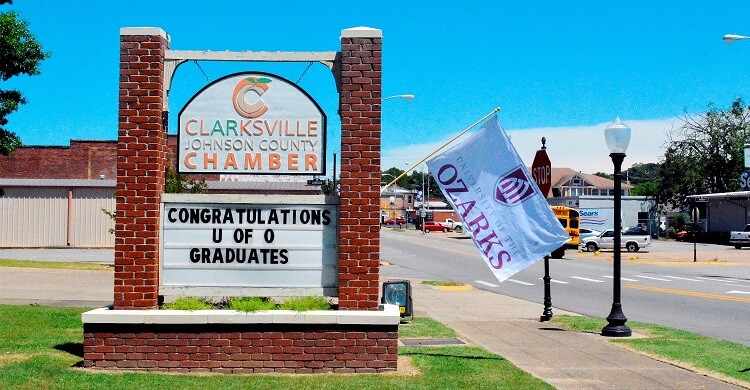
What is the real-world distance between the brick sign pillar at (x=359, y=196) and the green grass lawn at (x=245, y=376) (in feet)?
3.38

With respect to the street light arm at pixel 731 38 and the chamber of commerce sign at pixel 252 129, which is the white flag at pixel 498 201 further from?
the street light arm at pixel 731 38

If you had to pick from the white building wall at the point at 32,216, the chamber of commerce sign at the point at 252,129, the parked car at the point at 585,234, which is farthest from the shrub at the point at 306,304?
the parked car at the point at 585,234

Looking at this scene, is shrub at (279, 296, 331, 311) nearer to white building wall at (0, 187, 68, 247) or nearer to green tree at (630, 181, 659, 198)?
white building wall at (0, 187, 68, 247)

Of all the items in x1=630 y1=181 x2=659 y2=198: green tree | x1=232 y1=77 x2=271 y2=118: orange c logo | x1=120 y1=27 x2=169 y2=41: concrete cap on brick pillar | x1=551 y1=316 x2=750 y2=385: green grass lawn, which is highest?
x1=630 y1=181 x2=659 y2=198: green tree

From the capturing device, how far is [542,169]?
16.7 metres

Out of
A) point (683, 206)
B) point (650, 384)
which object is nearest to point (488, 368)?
point (650, 384)

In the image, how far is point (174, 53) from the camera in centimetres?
988

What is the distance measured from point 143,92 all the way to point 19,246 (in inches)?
1472

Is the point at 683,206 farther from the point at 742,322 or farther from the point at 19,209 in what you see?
the point at 742,322

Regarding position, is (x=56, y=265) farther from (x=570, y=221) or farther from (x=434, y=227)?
(x=434, y=227)

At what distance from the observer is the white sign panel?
9.79m

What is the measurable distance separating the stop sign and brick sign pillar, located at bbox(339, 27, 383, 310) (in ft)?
24.6

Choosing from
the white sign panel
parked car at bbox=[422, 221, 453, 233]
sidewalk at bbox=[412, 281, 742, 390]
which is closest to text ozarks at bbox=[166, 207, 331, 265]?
the white sign panel

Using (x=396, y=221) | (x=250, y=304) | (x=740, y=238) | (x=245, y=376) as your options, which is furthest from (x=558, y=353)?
(x=396, y=221)
